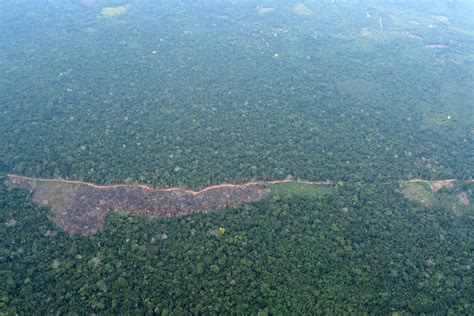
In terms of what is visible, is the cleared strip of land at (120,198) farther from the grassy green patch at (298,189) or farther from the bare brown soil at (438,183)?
the bare brown soil at (438,183)

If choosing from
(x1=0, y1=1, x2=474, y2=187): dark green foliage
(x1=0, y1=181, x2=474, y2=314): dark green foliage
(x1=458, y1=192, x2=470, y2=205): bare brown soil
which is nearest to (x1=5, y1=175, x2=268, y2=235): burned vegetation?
(x1=0, y1=1, x2=474, y2=187): dark green foliage

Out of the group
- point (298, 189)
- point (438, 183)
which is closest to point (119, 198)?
point (298, 189)

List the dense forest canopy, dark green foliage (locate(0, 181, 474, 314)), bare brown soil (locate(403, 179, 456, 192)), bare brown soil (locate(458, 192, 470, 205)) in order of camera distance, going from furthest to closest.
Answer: bare brown soil (locate(403, 179, 456, 192))
bare brown soil (locate(458, 192, 470, 205))
the dense forest canopy
dark green foliage (locate(0, 181, 474, 314))

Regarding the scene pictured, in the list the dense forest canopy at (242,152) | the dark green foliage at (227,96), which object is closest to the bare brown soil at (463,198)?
the dense forest canopy at (242,152)

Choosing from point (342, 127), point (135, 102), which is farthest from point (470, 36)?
point (135, 102)

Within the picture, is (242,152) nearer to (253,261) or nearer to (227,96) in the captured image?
(227,96)

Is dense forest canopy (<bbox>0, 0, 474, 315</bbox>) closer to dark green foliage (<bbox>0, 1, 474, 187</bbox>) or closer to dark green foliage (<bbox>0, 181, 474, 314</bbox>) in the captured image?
Result: dark green foliage (<bbox>0, 181, 474, 314</bbox>)
